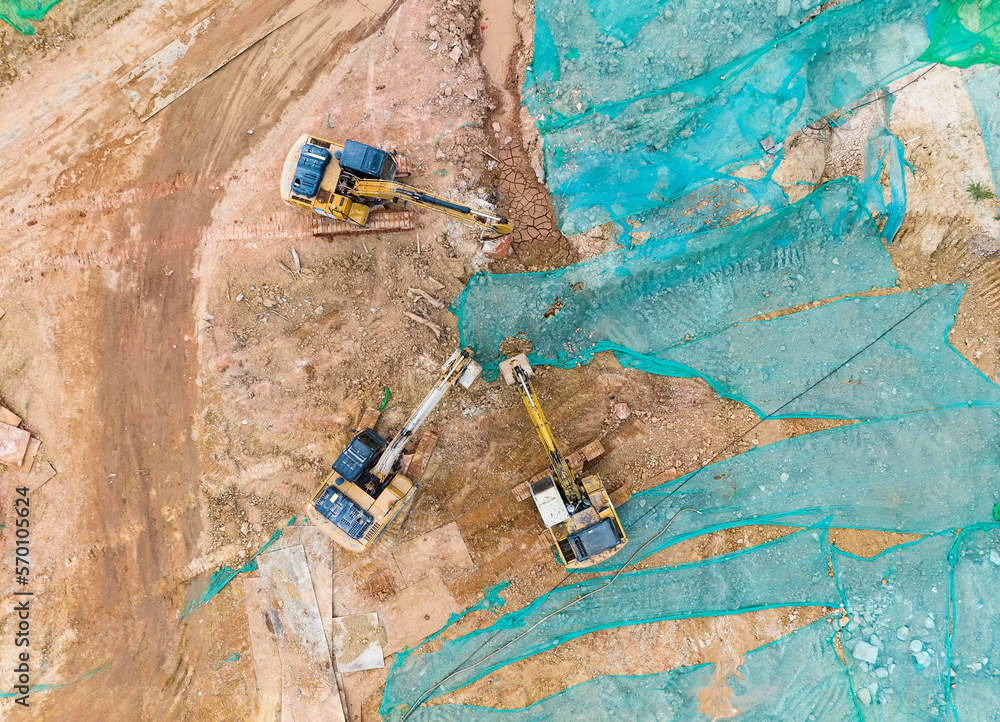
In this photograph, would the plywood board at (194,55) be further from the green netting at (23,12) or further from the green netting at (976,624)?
the green netting at (976,624)

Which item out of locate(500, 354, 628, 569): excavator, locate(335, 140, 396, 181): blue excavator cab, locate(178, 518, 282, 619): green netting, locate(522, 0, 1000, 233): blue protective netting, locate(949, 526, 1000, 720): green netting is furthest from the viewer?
locate(178, 518, 282, 619): green netting

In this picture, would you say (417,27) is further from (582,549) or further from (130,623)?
(130,623)

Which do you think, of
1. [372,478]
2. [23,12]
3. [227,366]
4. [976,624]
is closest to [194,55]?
[23,12]

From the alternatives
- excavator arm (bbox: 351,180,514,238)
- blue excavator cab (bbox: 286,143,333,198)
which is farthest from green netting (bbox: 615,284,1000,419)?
blue excavator cab (bbox: 286,143,333,198)

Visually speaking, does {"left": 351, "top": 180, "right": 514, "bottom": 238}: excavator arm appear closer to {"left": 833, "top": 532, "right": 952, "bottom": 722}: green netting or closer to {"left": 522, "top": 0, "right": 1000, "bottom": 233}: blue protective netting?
{"left": 522, "top": 0, "right": 1000, "bottom": 233}: blue protective netting

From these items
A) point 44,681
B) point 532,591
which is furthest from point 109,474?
point 532,591

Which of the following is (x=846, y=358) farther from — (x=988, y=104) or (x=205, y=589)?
(x=205, y=589)

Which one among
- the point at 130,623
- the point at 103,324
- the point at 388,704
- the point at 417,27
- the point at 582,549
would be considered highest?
the point at 417,27
